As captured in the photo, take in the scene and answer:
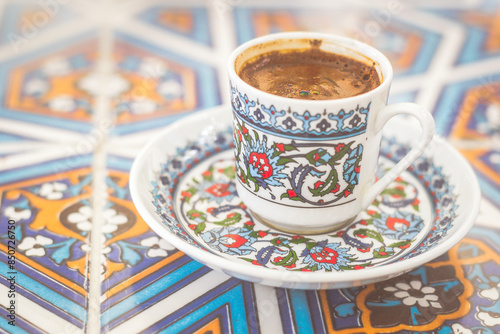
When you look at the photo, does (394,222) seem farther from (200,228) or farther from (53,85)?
(53,85)

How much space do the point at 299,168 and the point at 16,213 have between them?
1.14ft

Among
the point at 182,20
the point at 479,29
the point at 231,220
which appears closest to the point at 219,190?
the point at 231,220

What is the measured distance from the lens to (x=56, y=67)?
0.99 m

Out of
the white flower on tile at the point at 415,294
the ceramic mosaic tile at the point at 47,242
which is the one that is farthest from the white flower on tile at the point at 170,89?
the white flower on tile at the point at 415,294

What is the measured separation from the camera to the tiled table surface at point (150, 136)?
19.8 inches

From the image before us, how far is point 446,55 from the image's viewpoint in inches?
41.3

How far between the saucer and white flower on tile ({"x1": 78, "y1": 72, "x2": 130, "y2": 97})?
267mm

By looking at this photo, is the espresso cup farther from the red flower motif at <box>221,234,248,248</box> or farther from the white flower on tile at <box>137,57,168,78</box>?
the white flower on tile at <box>137,57,168,78</box>

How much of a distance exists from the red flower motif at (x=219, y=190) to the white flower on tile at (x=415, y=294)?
0.74ft

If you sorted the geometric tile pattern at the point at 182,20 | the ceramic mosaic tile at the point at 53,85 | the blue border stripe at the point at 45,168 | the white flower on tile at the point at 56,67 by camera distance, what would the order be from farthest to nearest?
the geometric tile pattern at the point at 182,20 → the white flower on tile at the point at 56,67 → the ceramic mosaic tile at the point at 53,85 → the blue border stripe at the point at 45,168

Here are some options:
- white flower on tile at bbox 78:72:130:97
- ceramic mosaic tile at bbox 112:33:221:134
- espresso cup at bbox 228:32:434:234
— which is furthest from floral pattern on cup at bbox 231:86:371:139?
white flower on tile at bbox 78:72:130:97

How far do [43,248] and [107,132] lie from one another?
0.87 ft

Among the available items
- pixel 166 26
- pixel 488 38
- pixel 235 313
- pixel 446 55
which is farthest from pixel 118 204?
pixel 488 38

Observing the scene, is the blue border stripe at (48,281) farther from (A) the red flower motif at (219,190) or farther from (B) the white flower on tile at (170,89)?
(B) the white flower on tile at (170,89)
